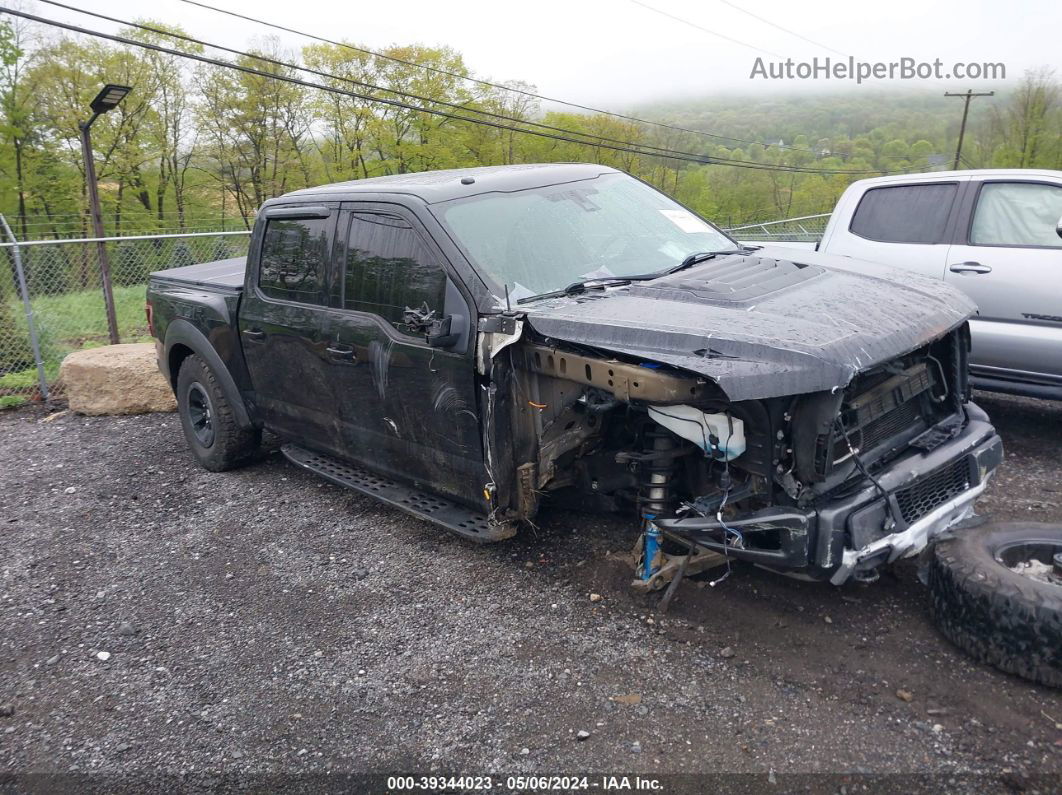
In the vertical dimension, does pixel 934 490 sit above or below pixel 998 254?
below

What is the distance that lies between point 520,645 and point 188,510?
2929 mm

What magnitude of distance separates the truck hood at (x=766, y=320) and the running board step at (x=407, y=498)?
107 centimetres

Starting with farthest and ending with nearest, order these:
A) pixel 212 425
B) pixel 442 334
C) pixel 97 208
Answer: pixel 97 208
pixel 212 425
pixel 442 334

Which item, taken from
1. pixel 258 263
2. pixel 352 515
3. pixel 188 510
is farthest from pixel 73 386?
pixel 352 515

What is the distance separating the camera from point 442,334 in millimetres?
3660

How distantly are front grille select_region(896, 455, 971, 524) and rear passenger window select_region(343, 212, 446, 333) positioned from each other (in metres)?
2.15

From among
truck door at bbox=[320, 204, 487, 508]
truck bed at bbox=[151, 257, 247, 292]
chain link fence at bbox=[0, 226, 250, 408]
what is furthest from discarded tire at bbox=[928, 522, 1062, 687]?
chain link fence at bbox=[0, 226, 250, 408]

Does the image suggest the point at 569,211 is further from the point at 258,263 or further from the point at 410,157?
the point at 410,157

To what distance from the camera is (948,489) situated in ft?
11.1

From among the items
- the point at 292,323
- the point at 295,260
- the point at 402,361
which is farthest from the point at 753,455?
the point at 295,260

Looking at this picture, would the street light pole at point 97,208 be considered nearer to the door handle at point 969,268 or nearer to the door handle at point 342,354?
the door handle at point 342,354

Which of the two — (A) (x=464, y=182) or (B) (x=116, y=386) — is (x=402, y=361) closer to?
(A) (x=464, y=182)

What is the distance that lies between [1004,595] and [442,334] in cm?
243

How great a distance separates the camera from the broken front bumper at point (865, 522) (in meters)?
2.94
